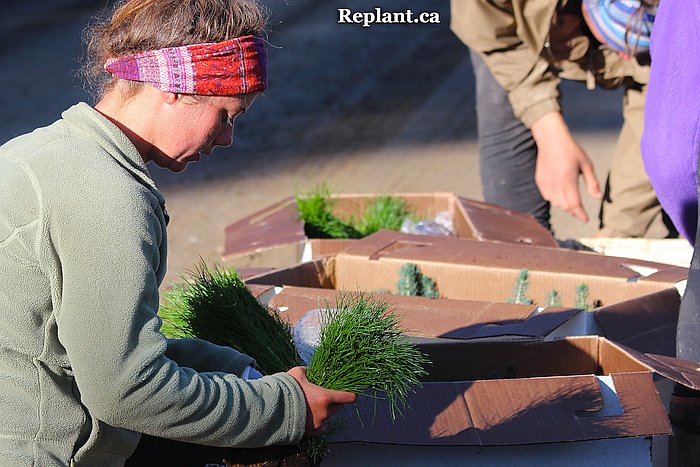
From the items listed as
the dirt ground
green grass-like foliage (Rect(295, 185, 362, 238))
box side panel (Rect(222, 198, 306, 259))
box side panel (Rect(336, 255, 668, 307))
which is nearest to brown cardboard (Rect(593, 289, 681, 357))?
box side panel (Rect(336, 255, 668, 307))

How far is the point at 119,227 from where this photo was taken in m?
1.26

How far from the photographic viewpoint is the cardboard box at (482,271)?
2.46 m

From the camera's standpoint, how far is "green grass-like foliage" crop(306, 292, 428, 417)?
1515mm

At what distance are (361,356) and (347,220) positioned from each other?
190 cm

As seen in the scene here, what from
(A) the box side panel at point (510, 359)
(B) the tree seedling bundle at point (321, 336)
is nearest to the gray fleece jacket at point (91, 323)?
(B) the tree seedling bundle at point (321, 336)

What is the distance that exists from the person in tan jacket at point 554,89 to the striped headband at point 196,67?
1.63 m

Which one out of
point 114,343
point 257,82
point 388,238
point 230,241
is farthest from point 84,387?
point 230,241

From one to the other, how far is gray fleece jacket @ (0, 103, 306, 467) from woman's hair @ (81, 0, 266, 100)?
10 centimetres

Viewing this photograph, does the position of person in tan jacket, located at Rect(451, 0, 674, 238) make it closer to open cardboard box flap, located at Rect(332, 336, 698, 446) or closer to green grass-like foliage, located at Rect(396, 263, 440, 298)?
green grass-like foliage, located at Rect(396, 263, 440, 298)

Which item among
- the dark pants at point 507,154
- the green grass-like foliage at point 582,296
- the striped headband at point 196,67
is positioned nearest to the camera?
the striped headband at point 196,67

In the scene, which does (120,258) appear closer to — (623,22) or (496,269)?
(496,269)

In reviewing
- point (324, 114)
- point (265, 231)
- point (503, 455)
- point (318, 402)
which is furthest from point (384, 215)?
point (324, 114)

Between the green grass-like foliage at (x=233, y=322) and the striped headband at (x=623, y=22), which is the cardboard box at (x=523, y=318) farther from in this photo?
the striped headband at (x=623, y=22)

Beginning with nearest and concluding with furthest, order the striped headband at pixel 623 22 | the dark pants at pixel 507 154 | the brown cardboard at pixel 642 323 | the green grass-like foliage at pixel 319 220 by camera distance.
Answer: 1. the brown cardboard at pixel 642 323
2. the striped headband at pixel 623 22
3. the green grass-like foliage at pixel 319 220
4. the dark pants at pixel 507 154
